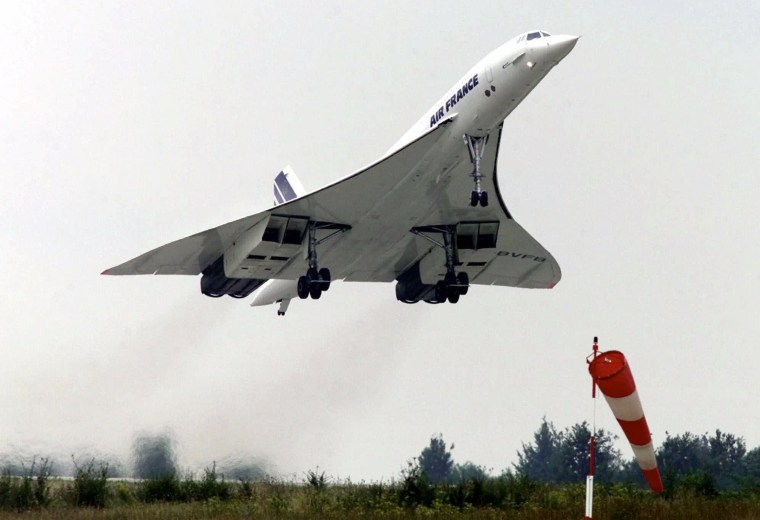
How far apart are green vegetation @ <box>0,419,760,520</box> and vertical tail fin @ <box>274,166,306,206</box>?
34.4ft

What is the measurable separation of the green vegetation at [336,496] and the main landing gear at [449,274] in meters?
6.03

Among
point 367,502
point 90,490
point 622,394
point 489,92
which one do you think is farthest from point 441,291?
point 622,394

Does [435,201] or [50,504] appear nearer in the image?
[50,504]

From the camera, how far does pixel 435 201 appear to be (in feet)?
74.4

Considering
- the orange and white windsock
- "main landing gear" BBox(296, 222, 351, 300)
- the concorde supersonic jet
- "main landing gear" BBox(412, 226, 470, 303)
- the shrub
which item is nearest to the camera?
the orange and white windsock

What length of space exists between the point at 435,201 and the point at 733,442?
9.98 meters

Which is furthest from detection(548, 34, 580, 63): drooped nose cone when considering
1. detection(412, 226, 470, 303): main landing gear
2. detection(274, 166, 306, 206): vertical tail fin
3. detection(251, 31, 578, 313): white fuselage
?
detection(274, 166, 306, 206): vertical tail fin

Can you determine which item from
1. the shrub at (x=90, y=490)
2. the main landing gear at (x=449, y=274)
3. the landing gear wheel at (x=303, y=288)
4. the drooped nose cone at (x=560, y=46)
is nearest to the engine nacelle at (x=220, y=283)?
the landing gear wheel at (x=303, y=288)

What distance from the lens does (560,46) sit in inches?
723

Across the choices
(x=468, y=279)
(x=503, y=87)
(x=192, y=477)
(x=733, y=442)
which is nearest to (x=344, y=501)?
(x=192, y=477)

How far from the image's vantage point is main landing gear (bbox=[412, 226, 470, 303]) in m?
24.6

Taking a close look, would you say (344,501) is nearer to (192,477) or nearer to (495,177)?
(192,477)

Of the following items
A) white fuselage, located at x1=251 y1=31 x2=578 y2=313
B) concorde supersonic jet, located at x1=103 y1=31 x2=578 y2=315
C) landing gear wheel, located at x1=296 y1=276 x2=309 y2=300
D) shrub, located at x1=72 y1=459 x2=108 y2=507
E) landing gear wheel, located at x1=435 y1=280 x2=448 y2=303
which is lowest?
shrub, located at x1=72 y1=459 x2=108 y2=507

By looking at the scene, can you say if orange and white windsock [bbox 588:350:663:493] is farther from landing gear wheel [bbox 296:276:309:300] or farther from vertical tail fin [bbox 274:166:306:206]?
vertical tail fin [bbox 274:166:306:206]
